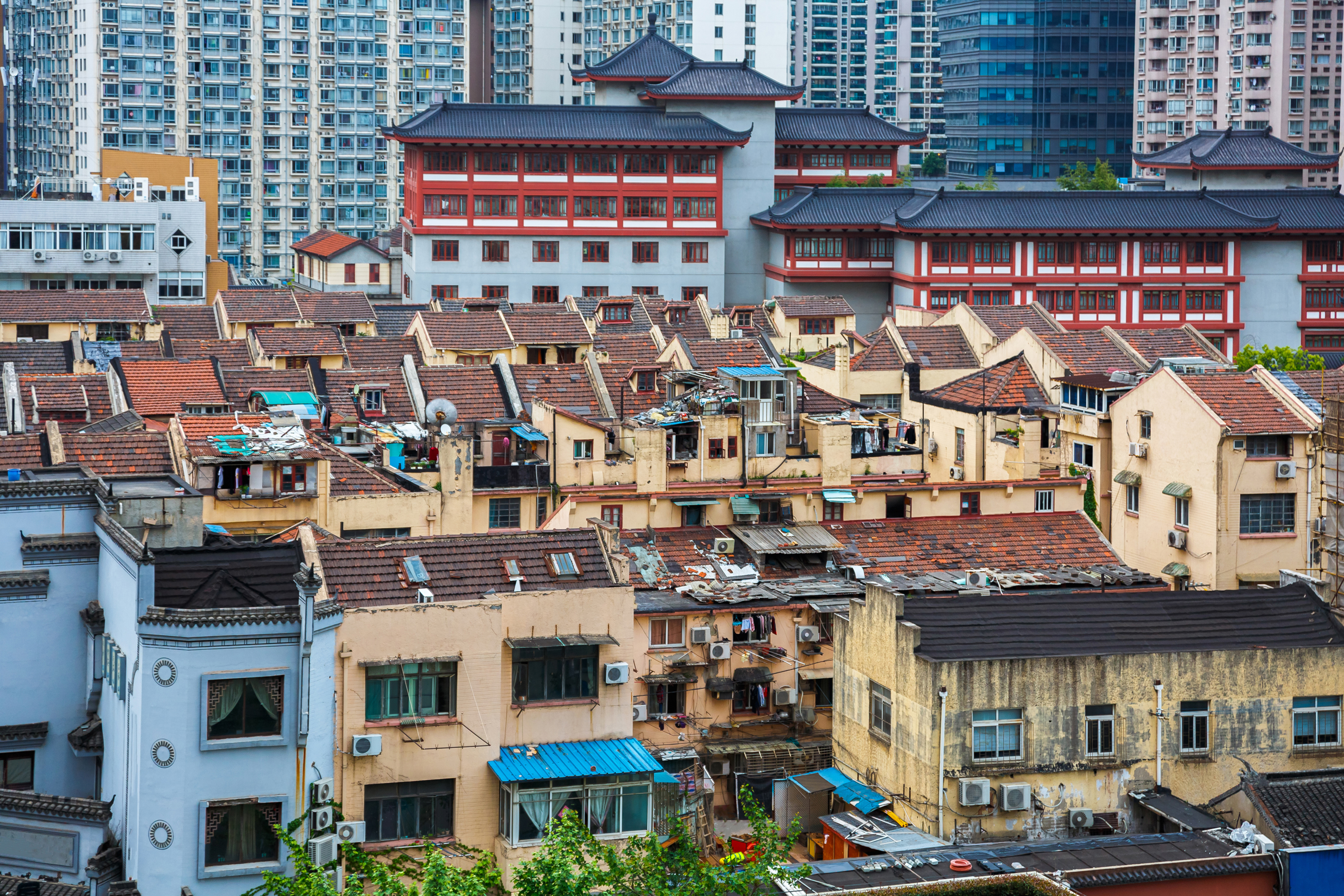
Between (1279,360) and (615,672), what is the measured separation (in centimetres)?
5624

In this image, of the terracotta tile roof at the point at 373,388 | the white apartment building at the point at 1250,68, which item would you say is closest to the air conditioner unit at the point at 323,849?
the terracotta tile roof at the point at 373,388

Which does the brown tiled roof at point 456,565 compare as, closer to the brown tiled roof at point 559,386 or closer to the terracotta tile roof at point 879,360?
the brown tiled roof at point 559,386

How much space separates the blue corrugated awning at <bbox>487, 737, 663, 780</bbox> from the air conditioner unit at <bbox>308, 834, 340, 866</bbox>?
4200mm

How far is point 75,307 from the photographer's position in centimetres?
8425

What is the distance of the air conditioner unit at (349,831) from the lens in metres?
30.2

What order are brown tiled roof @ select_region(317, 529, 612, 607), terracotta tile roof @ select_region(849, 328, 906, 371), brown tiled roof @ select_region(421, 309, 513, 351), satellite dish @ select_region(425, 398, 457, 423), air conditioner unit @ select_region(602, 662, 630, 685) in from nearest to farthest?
air conditioner unit @ select_region(602, 662, 630, 685), brown tiled roof @ select_region(317, 529, 612, 607), satellite dish @ select_region(425, 398, 457, 423), terracotta tile roof @ select_region(849, 328, 906, 371), brown tiled roof @ select_region(421, 309, 513, 351)

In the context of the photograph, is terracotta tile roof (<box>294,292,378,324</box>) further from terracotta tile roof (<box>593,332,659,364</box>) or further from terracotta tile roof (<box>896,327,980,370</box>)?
terracotta tile roof (<box>896,327,980,370</box>)

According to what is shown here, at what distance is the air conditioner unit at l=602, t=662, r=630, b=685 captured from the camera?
34.6 m

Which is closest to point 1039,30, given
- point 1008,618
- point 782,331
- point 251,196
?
point 251,196

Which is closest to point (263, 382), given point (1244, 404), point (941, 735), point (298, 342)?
point (298, 342)

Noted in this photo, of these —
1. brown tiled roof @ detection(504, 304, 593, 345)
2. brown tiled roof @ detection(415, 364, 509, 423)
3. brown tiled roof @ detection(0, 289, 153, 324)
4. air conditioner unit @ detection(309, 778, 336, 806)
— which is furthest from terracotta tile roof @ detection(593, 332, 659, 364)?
air conditioner unit @ detection(309, 778, 336, 806)

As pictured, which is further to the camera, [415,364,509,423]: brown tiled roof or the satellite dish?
[415,364,509,423]: brown tiled roof

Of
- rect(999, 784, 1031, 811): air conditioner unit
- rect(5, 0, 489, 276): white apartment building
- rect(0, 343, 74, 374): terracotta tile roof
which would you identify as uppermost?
rect(5, 0, 489, 276): white apartment building

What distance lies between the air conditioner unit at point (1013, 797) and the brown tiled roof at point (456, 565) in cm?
826
